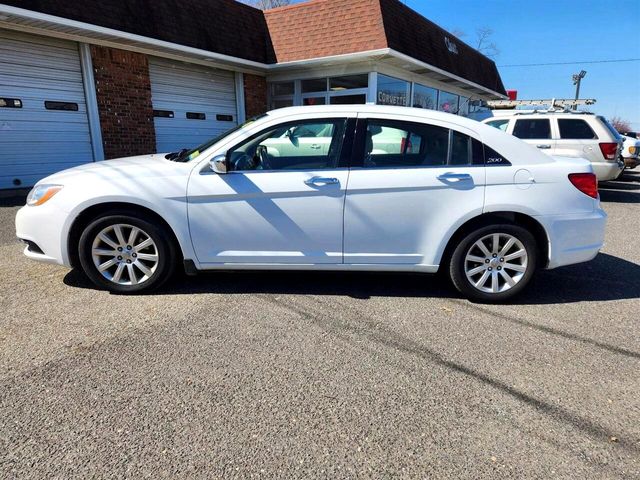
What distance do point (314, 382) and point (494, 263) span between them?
2051 millimetres

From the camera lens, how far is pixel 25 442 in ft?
6.89

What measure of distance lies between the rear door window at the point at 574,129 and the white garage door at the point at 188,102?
28.9 feet

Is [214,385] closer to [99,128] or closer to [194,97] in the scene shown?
[99,128]

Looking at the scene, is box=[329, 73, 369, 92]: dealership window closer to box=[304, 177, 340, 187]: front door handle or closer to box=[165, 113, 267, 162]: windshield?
box=[165, 113, 267, 162]: windshield

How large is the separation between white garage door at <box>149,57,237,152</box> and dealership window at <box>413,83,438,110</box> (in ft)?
20.4

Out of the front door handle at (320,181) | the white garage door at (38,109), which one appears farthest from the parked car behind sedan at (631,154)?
the white garage door at (38,109)

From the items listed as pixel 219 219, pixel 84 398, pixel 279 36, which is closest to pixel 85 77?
pixel 279 36

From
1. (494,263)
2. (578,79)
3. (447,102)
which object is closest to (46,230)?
(494,263)

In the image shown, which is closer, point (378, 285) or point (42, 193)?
point (42, 193)

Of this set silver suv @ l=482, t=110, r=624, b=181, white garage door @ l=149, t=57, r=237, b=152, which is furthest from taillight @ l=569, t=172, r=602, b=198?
white garage door @ l=149, t=57, r=237, b=152

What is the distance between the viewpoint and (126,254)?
12.6ft

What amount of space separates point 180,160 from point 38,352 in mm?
1955

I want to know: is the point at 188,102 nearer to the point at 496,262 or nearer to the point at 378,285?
the point at 378,285

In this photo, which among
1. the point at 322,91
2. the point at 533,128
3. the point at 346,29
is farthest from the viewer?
the point at 322,91
